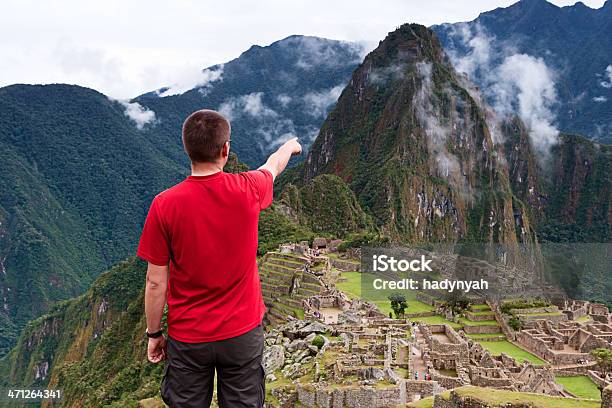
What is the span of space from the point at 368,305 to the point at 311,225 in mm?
50484

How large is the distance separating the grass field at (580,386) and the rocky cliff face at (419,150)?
77.0m

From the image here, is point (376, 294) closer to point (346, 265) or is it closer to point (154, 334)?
point (346, 265)

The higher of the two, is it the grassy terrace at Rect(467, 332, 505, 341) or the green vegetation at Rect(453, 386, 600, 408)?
the green vegetation at Rect(453, 386, 600, 408)

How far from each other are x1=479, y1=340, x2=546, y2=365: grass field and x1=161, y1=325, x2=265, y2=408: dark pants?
85.3ft

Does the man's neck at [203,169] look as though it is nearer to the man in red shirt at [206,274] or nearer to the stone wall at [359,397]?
the man in red shirt at [206,274]

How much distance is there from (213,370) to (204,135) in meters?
1.65

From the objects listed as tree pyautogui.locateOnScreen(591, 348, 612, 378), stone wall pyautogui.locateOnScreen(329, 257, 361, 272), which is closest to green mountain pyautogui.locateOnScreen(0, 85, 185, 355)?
stone wall pyautogui.locateOnScreen(329, 257, 361, 272)

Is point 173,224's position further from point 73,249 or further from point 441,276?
point 73,249

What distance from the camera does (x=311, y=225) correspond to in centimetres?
7994

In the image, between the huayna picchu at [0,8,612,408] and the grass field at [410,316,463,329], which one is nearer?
the huayna picchu at [0,8,612,408]

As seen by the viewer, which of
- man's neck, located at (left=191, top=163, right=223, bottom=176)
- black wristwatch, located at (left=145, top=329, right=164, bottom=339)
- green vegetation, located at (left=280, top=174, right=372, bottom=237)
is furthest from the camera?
green vegetation, located at (left=280, top=174, right=372, bottom=237)

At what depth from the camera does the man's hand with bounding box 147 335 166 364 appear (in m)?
4.26

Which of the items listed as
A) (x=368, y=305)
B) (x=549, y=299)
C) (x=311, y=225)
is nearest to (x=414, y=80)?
(x=311, y=225)

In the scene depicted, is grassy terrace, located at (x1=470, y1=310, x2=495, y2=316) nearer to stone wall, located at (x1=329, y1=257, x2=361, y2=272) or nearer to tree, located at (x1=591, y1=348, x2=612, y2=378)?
tree, located at (x1=591, y1=348, x2=612, y2=378)
